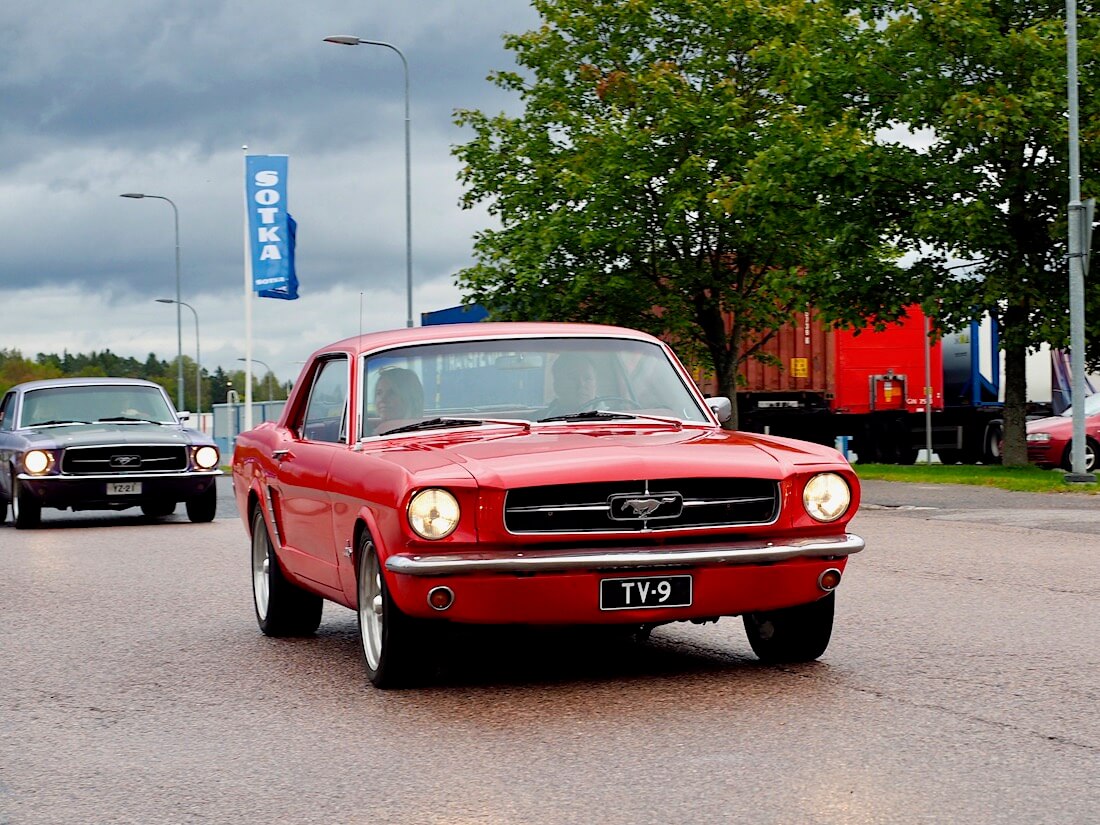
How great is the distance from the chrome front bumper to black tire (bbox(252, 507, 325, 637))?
249cm

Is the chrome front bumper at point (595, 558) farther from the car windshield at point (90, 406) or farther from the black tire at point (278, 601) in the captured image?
the car windshield at point (90, 406)

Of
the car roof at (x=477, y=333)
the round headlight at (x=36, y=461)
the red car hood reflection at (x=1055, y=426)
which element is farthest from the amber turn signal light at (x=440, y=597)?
the red car hood reflection at (x=1055, y=426)

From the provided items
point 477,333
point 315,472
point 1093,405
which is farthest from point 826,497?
point 1093,405

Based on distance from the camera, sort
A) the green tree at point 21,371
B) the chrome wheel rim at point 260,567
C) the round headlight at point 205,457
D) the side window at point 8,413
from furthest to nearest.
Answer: the green tree at point 21,371, the side window at point 8,413, the round headlight at point 205,457, the chrome wheel rim at point 260,567

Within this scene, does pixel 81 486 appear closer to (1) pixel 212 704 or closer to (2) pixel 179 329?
(1) pixel 212 704

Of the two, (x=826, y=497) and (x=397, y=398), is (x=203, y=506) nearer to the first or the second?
(x=397, y=398)

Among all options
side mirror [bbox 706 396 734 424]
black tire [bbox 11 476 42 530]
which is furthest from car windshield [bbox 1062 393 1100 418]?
side mirror [bbox 706 396 734 424]

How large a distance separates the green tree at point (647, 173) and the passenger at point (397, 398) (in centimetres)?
2517

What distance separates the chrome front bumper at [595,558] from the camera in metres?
6.35

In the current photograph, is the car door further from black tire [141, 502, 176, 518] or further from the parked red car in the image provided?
the parked red car

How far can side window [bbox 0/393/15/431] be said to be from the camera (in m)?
19.6

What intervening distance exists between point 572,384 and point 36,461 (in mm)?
11853

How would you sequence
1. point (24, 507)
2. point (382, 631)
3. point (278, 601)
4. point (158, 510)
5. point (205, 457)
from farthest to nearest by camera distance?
point (158, 510), point (205, 457), point (24, 507), point (278, 601), point (382, 631)

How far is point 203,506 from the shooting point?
1916cm
